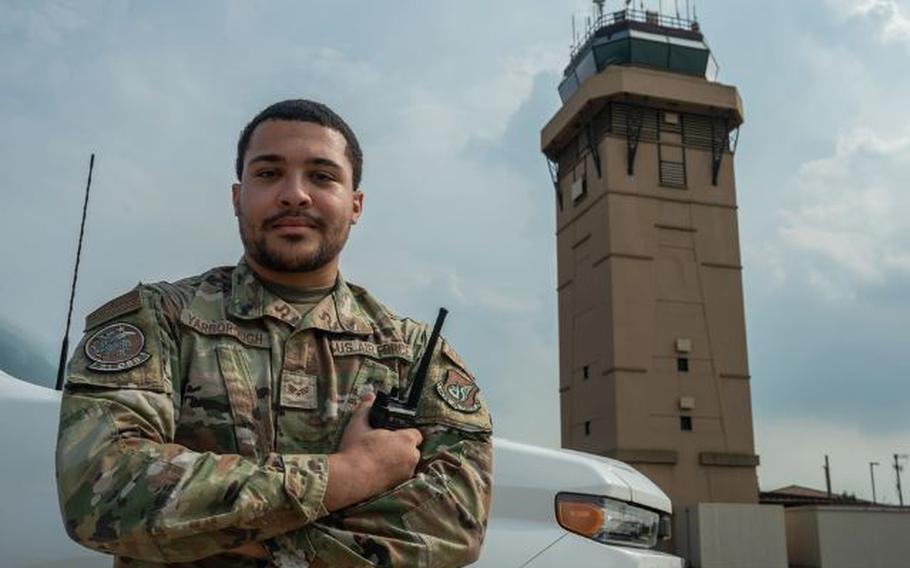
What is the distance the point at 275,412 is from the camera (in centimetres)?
153

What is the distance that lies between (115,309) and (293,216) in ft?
1.20

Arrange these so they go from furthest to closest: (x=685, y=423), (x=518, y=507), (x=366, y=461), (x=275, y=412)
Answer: (x=685, y=423)
(x=518, y=507)
(x=275, y=412)
(x=366, y=461)

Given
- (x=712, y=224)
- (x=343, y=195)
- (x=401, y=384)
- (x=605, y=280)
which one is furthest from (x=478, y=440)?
(x=712, y=224)

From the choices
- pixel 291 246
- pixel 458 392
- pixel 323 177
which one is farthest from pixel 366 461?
pixel 323 177

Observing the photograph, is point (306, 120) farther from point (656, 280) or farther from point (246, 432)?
point (656, 280)

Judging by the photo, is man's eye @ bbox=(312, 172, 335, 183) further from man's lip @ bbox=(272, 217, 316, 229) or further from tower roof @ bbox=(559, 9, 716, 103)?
tower roof @ bbox=(559, 9, 716, 103)

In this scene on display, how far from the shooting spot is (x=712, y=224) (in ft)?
88.0

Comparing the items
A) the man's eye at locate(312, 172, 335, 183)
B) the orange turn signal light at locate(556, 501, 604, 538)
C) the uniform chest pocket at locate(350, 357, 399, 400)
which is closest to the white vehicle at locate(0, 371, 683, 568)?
the orange turn signal light at locate(556, 501, 604, 538)

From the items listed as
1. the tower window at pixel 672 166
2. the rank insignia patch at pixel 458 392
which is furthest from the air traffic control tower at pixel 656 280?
the rank insignia patch at pixel 458 392

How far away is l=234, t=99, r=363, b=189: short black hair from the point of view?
167 cm

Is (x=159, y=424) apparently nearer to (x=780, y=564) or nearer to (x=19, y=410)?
(x=19, y=410)

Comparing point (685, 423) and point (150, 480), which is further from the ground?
point (685, 423)

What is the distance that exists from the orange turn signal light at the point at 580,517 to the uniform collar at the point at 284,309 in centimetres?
143

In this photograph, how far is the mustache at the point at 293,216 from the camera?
1.60 m
